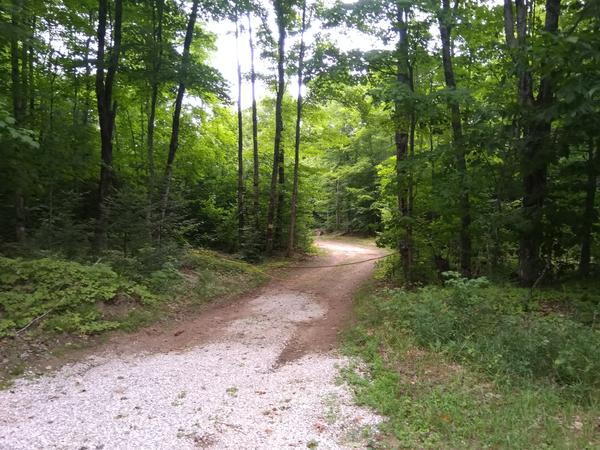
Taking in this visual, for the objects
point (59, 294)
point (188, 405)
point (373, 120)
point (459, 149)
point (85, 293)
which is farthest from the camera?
point (373, 120)

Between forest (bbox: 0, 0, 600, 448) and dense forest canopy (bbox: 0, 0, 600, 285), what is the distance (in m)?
→ 0.06

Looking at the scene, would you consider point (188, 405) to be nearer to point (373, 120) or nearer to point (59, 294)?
point (59, 294)

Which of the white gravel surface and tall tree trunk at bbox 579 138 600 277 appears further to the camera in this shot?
tall tree trunk at bbox 579 138 600 277

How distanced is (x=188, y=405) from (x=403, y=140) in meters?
9.63

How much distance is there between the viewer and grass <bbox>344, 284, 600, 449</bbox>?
3724 millimetres

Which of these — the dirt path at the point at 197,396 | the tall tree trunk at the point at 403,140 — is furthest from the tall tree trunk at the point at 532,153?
the dirt path at the point at 197,396

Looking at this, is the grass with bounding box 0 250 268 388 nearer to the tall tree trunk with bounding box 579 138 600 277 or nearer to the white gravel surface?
the white gravel surface

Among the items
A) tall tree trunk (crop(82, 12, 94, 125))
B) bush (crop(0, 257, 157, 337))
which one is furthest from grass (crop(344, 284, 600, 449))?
tall tree trunk (crop(82, 12, 94, 125))

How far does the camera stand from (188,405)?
459 centimetres

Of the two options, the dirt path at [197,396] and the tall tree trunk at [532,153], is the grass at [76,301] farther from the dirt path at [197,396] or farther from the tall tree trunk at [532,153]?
the tall tree trunk at [532,153]

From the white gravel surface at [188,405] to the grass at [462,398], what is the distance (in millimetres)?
388

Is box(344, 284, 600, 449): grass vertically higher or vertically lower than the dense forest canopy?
lower

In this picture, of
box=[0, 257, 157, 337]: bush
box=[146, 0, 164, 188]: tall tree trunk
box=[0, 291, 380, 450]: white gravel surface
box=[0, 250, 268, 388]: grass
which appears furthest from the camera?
box=[146, 0, 164, 188]: tall tree trunk

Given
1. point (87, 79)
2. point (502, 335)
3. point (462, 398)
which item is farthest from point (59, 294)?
point (87, 79)
